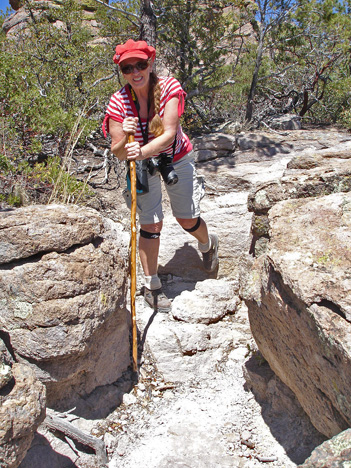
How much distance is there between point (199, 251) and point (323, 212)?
84.5 inches

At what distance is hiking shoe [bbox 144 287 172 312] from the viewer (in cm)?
381

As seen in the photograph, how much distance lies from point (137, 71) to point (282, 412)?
8.51 feet

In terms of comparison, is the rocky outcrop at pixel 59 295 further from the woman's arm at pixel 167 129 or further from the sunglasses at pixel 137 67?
the sunglasses at pixel 137 67

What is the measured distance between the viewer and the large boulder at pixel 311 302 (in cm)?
191

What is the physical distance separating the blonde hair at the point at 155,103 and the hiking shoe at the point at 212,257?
1434 millimetres

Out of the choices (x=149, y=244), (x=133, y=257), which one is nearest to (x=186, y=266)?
(x=149, y=244)

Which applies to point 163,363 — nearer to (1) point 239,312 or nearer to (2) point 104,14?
(1) point 239,312

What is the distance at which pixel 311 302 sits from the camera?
1971 mm

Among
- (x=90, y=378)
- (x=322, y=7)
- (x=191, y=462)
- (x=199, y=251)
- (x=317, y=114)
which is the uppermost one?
(x=322, y=7)

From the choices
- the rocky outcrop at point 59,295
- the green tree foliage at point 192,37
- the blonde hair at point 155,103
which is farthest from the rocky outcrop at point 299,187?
the green tree foliage at point 192,37

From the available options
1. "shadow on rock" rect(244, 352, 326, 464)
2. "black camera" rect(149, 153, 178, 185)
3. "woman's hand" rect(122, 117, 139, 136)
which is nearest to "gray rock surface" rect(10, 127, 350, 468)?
"shadow on rock" rect(244, 352, 326, 464)

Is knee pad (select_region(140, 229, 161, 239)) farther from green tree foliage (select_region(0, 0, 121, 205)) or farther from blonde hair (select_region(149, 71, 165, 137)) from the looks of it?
green tree foliage (select_region(0, 0, 121, 205))

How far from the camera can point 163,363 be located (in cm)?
344

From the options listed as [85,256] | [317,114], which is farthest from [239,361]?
[317,114]
